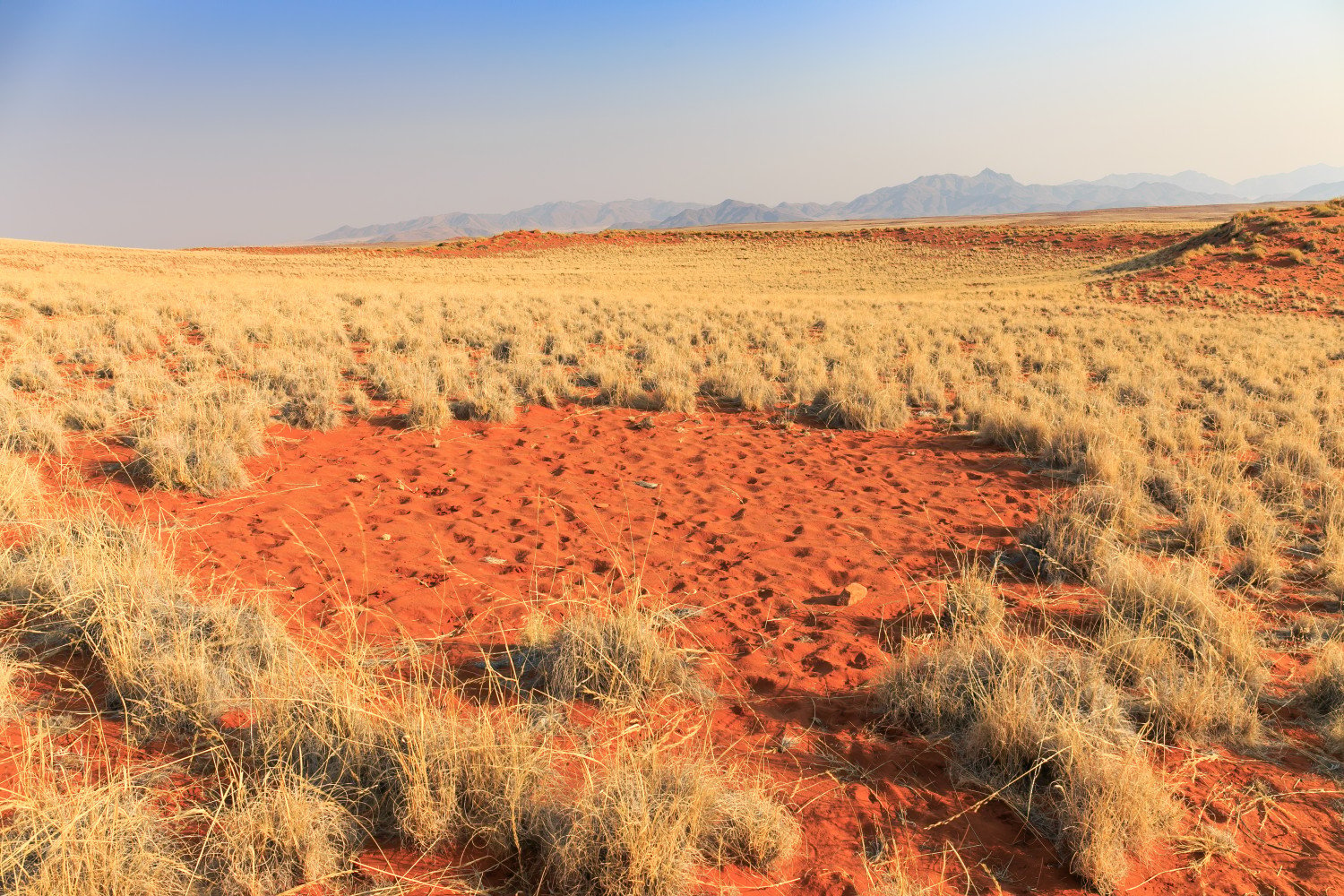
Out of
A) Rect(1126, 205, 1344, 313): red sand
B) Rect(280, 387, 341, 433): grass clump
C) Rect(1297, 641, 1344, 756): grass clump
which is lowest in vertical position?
Rect(1297, 641, 1344, 756): grass clump

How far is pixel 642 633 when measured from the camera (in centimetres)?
322

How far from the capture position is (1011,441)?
7.75 meters

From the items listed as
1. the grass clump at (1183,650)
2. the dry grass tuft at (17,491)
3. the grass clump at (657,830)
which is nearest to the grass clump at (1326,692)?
the grass clump at (1183,650)

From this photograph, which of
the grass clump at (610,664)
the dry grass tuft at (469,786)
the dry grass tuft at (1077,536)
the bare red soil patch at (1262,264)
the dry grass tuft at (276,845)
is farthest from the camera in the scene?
the bare red soil patch at (1262,264)

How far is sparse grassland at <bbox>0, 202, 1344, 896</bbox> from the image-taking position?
2225 mm

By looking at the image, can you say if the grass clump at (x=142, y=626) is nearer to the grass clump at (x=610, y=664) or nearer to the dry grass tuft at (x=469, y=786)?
the dry grass tuft at (x=469, y=786)

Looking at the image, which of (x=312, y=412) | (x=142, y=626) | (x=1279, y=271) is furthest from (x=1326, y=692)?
(x=1279, y=271)

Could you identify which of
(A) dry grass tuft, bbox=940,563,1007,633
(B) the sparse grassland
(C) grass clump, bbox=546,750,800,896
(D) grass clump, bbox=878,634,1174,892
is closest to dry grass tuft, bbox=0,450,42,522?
(B) the sparse grassland

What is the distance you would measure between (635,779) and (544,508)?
3.51m

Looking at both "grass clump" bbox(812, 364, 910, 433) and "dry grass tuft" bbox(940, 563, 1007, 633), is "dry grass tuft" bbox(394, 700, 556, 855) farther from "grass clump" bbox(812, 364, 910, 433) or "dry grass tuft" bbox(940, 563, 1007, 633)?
"grass clump" bbox(812, 364, 910, 433)

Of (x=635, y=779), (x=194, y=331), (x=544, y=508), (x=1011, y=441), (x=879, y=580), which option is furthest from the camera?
(x=194, y=331)

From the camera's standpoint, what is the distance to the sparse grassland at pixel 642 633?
222cm

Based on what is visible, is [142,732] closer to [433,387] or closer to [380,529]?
[380,529]

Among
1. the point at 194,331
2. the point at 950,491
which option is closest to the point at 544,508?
the point at 950,491
